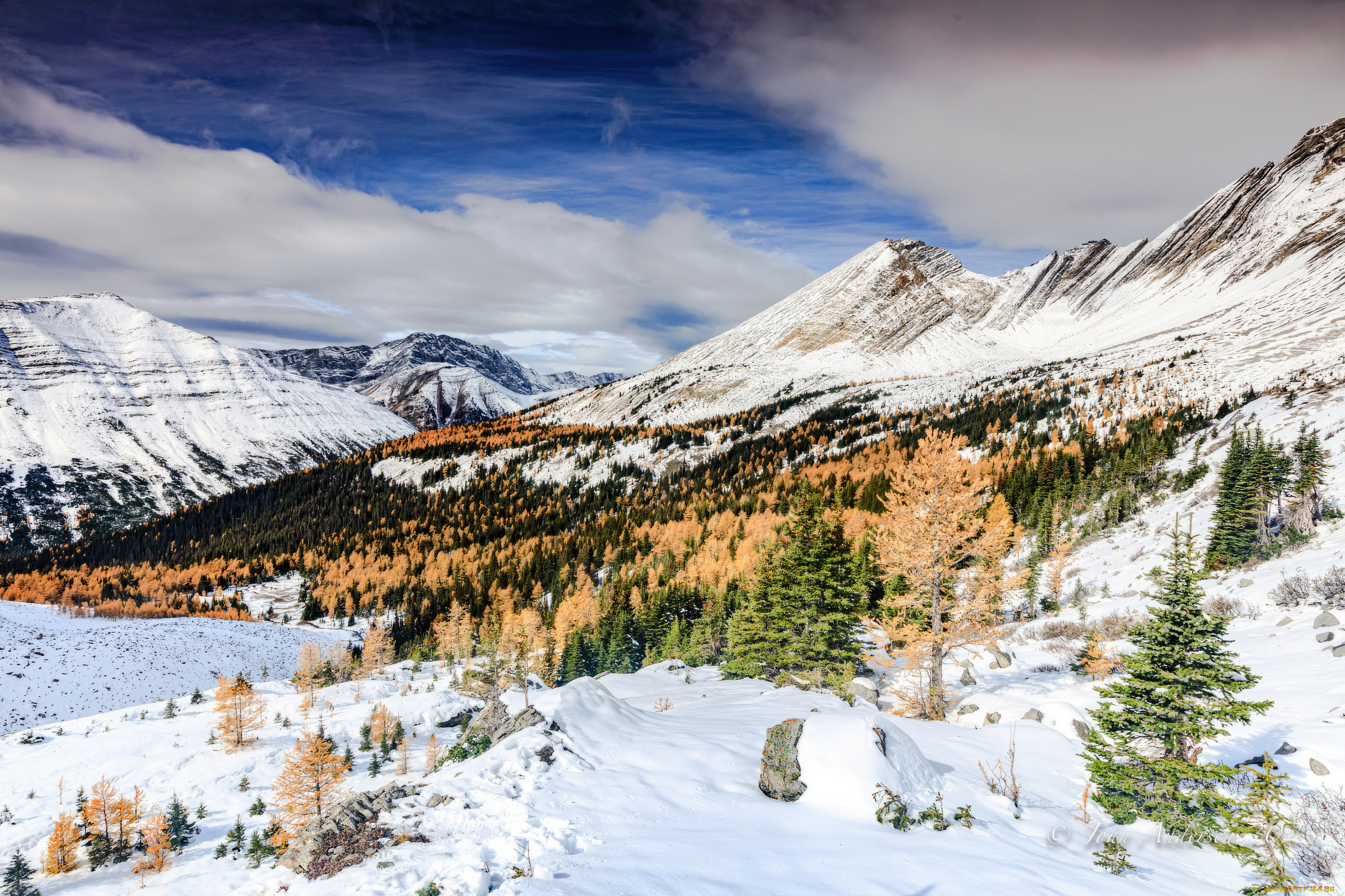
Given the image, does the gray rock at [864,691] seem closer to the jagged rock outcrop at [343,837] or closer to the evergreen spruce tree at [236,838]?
the jagged rock outcrop at [343,837]

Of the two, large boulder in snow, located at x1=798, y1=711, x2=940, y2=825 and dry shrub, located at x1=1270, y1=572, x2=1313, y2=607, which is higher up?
dry shrub, located at x1=1270, y1=572, x2=1313, y2=607

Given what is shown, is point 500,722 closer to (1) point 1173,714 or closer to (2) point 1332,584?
(1) point 1173,714

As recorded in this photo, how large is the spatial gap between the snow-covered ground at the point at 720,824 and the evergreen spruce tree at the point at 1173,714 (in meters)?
0.65

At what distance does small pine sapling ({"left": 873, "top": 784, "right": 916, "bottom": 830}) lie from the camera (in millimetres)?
9750

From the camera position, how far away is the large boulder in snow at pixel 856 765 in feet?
34.3

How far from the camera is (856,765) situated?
35.4 ft

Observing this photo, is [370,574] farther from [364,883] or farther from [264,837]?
[364,883]

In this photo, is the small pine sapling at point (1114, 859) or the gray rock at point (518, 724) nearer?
the small pine sapling at point (1114, 859)

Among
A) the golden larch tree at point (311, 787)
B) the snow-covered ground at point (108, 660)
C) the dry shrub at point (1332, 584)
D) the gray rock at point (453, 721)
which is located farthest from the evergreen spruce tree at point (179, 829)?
the snow-covered ground at point (108, 660)

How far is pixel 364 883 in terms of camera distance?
25.3 ft

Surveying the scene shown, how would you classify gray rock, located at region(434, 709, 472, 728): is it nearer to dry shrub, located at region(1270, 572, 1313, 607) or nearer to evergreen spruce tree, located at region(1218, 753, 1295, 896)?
evergreen spruce tree, located at region(1218, 753, 1295, 896)

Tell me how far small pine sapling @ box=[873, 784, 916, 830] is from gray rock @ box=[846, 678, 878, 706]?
484 inches

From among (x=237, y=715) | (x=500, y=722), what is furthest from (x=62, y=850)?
(x=500, y=722)

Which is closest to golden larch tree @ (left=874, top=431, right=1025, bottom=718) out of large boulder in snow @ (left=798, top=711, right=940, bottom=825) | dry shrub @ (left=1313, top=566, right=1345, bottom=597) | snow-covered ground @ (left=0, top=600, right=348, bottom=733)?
dry shrub @ (left=1313, top=566, right=1345, bottom=597)
